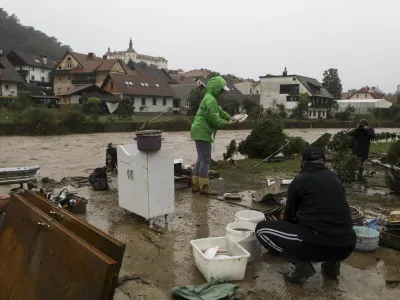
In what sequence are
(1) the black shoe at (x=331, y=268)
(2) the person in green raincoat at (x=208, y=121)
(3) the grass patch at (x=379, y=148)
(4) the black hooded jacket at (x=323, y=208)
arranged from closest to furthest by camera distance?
(4) the black hooded jacket at (x=323, y=208) < (1) the black shoe at (x=331, y=268) < (2) the person in green raincoat at (x=208, y=121) < (3) the grass patch at (x=379, y=148)

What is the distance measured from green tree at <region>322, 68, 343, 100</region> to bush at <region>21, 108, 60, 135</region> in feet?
180

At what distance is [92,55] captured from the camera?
60.1 m

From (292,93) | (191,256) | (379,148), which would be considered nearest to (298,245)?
(191,256)

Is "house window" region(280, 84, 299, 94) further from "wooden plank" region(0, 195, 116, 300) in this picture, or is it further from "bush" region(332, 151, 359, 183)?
"wooden plank" region(0, 195, 116, 300)

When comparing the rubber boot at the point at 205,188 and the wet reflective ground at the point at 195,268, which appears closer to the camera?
the wet reflective ground at the point at 195,268

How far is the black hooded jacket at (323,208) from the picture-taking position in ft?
10.2

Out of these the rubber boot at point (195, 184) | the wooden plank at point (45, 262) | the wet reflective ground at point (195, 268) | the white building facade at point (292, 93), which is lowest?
the wet reflective ground at point (195, 268)

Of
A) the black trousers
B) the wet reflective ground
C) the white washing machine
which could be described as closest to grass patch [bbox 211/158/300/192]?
the wet reflective ground

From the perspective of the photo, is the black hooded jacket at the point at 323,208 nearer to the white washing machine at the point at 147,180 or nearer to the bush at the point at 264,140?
the white washing machine at the point at 147,180

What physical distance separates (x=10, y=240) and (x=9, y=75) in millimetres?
48624

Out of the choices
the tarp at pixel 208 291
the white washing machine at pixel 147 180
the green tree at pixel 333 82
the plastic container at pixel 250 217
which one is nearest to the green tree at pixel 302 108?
the green tree at pixel 333 82

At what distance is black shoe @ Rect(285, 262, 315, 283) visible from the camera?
10.8 ft

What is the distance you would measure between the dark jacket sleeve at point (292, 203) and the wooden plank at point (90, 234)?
1577 mm

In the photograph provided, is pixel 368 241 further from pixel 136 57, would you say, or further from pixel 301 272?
pixel 136 57
